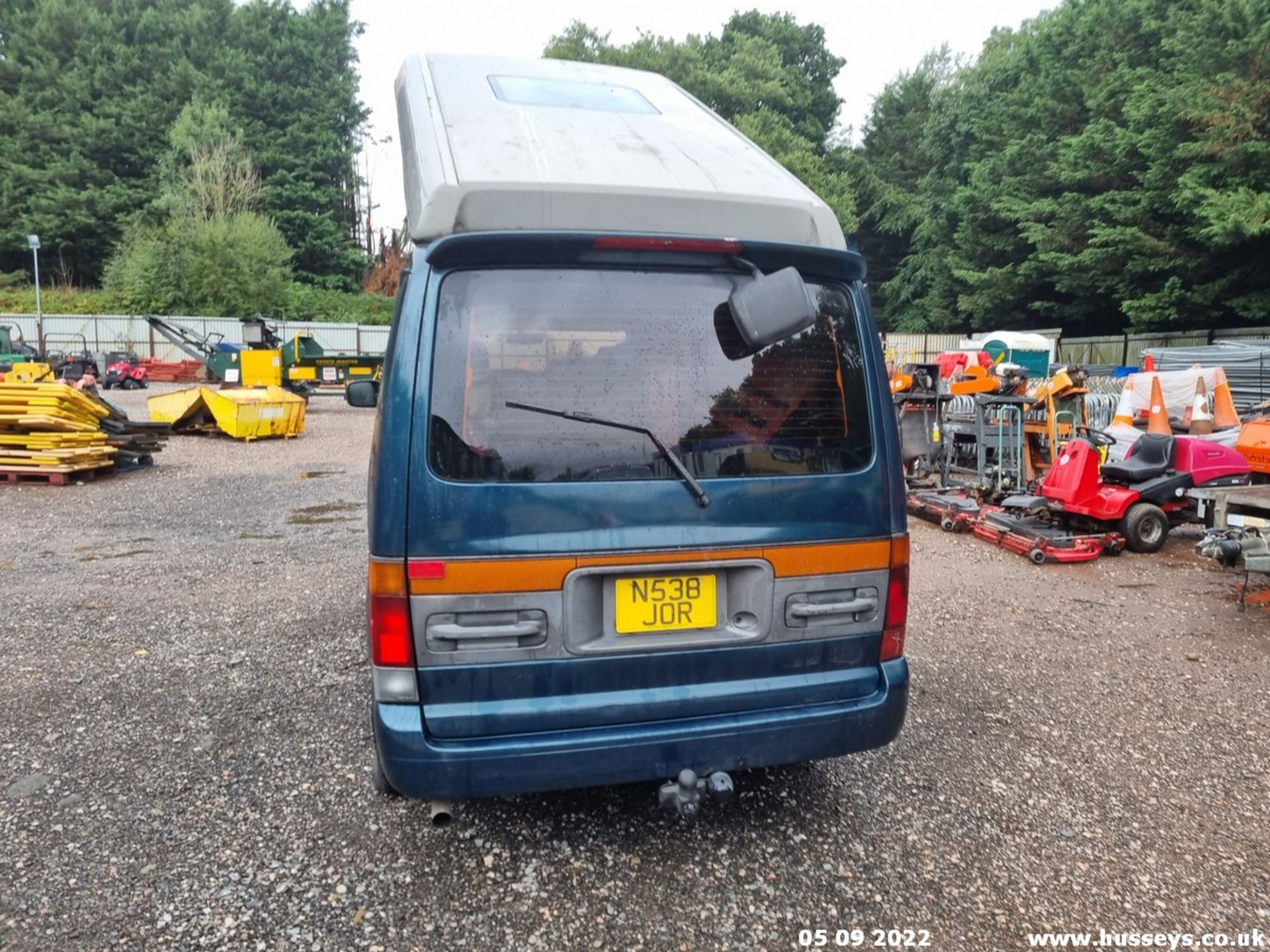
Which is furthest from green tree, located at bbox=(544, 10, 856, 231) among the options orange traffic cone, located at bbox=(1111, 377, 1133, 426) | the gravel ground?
the gravel ground

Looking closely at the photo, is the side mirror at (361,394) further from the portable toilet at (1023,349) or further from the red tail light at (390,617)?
the portable toilet at (1023,349)

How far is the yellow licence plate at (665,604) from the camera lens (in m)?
2.42

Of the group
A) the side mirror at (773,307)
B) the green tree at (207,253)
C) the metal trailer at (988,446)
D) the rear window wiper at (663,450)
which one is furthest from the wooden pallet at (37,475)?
the green tree at (207,253)

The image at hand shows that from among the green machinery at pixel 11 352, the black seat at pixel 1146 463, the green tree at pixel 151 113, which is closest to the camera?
the black seat at pixel 1146 463

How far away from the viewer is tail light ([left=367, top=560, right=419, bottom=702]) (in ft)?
7.45

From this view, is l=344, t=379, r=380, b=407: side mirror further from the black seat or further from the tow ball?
the black seat

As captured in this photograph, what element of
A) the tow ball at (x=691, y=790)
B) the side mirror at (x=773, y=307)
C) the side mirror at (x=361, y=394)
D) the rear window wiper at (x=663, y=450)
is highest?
the side mirror at (x=773, y=307)

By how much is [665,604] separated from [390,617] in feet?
2.56

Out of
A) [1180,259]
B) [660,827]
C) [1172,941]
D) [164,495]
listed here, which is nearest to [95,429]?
[164,495]

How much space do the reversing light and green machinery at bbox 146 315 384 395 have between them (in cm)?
1715

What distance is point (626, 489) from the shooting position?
238 centimetres

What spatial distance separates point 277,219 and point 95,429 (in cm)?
3653

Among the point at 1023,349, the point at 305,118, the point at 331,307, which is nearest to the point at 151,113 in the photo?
the point at 305,118

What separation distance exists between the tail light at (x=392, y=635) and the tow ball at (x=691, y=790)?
0.80 m
